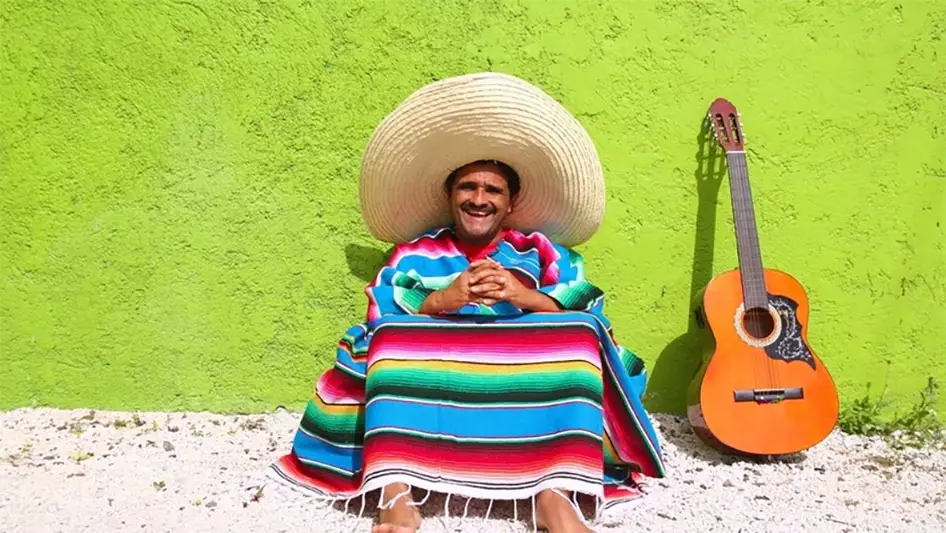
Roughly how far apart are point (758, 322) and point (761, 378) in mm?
237

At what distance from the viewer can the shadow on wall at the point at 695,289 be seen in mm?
3554

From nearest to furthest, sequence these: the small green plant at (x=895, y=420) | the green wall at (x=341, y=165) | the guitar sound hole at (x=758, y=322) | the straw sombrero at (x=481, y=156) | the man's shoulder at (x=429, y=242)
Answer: the straw sombrero at (x=481, y=156) → the man's shoulder at (x=429, y=242) → the guitar sound hole at (x=758, y=322) → the green wall at (x=341, y=165) → the small green plant at (x=895, y=420)

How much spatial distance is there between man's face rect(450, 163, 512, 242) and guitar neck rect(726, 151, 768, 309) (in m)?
0.99

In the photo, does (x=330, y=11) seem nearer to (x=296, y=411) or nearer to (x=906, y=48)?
(x=296, y=411)

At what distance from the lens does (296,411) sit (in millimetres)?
3672

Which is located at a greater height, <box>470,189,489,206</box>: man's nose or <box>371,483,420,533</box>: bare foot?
<box>470,189,489,206</box>: man's nose

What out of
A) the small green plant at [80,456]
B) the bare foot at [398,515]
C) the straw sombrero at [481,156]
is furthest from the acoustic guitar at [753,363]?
the small green plant at [80,456]

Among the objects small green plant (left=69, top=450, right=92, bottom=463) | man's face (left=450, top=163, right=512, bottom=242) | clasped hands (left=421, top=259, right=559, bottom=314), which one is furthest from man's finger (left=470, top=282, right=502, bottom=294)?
small green plant (left=69, top=450, right=92, bottom=463)

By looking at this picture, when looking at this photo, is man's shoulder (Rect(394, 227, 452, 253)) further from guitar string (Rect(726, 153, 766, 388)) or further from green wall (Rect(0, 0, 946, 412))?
guitar string (Rect(726, 153, 766, 388))

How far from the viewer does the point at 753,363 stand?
320 centimetres

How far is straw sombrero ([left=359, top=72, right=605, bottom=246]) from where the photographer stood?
286 centimetres

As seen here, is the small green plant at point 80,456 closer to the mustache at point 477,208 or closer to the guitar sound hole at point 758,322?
the mustache at point 477,208

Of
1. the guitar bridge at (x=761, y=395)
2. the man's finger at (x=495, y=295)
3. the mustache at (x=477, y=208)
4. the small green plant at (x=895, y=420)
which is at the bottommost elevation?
the small green plant at (x=895, y=420)

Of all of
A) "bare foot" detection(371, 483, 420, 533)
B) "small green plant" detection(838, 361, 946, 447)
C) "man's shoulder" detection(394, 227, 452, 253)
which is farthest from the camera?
"small green plant" detection(838, 361, 946, 447)
